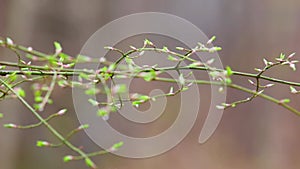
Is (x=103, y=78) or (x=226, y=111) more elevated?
(x=226, y=111)

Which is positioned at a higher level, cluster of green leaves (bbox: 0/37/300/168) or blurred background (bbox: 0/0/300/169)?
blurred background (bbox: 0/0/300/169)

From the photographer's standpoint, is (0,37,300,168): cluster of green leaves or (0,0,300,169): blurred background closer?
(0,37,300,168): cluster of green leaves

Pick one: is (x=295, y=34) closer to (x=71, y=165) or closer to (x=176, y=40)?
(x=176, y=40)

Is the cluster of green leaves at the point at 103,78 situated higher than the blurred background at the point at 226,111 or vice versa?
the blurred background at the point at 226,111

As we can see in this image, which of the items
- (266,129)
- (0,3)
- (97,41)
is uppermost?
(0,3)

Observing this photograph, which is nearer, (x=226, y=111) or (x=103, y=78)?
(x=103, y=78)

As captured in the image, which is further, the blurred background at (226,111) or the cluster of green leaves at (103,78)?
the blurred background at (226,111)

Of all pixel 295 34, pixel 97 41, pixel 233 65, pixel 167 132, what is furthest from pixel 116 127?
pixel 295 34

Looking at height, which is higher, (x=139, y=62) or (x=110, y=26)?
(x=110, y=26)
